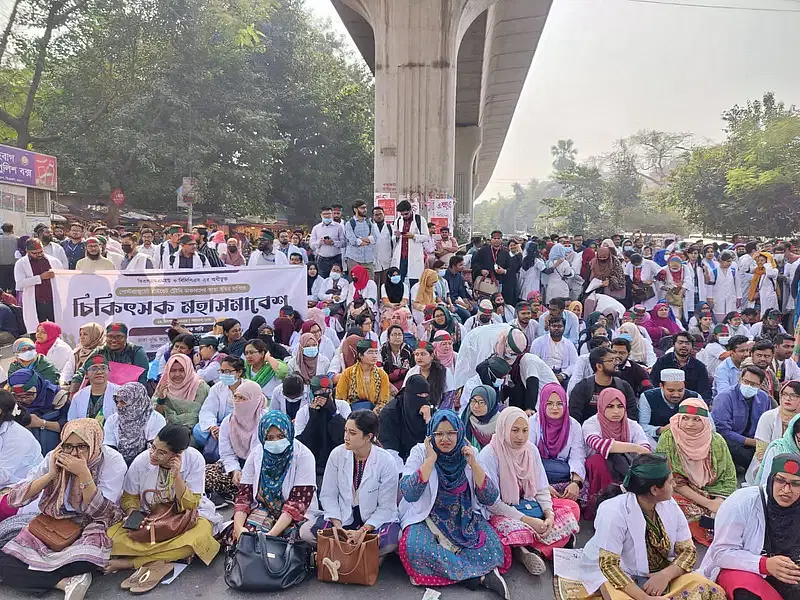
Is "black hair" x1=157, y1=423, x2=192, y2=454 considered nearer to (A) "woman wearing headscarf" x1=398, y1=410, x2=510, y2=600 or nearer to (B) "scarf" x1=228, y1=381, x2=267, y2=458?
(B) "scarf" x1=228, y1=381, x2=267, y2=458

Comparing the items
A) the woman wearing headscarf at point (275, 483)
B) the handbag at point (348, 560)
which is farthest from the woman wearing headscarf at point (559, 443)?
the woman wearing headscarf at point (275, 483)

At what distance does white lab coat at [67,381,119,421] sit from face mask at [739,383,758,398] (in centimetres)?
454

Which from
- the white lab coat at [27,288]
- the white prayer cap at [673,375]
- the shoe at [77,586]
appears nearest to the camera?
the shoe at [77,586]

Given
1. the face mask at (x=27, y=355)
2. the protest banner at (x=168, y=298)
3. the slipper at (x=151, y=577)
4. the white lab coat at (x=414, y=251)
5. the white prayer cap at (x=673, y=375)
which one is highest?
the white lab coat at (x=414, y=251)

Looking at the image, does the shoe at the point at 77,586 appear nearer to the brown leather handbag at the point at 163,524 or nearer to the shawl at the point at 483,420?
the brown leather handbag at the point at 163,524

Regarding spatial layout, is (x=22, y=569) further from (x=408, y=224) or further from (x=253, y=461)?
(x=408, y=224)

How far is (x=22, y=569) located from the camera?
9.58 ft

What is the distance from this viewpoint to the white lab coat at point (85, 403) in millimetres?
4020

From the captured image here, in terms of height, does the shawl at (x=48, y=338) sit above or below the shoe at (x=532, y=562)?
above

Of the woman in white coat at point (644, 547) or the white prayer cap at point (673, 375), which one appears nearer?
the woman in white coat at point (644, 547)

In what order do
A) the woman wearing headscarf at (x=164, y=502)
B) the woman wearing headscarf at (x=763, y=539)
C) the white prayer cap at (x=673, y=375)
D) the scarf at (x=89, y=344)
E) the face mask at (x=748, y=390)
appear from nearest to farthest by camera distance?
1. the woman wearing headscarf at (x=763, y=539)
2. the woman wearing headscarf at (x=164, y=502)
3. the white prayer cap at (x=673, y=375)
4. the face mask at (x=748, y=390)
5. the scarf at (x=89, y=344)

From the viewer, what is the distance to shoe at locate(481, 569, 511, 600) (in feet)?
9.71

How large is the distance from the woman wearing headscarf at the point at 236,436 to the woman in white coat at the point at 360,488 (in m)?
0.89

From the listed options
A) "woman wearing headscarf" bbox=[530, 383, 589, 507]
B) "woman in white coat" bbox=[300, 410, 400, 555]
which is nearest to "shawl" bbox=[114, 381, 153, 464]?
"woman in white coat" bbox=[300, 410, 400, 555]
